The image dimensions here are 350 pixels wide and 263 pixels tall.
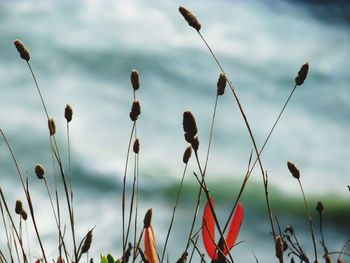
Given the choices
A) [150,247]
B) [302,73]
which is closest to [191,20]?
[302,73]

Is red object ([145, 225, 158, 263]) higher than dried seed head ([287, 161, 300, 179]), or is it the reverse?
dried seed head ([287, 161, 300, 179])

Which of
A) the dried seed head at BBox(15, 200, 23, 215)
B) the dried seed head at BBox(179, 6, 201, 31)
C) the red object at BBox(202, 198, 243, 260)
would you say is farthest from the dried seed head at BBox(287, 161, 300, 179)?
the dried seed head at BBox(15, 200, 23, 215)

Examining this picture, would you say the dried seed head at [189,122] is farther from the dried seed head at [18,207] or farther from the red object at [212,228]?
the dried seed head at [18,207]

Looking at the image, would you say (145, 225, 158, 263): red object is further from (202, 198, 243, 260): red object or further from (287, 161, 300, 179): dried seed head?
(287, 161, 300, 179): dried seed head

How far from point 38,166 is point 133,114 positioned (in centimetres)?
11

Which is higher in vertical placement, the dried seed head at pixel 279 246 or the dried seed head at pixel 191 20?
the dried seed head at pixel 191 20

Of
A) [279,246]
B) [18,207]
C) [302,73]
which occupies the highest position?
[302,73]

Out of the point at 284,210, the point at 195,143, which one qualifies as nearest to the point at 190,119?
the point at 195,143

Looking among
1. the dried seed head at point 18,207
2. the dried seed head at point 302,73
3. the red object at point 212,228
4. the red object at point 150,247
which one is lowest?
the dried seed head at point 18,207

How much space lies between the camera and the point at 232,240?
65 centimetres

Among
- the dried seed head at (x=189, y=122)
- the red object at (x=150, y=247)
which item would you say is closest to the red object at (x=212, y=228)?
the red object at (x=150, y=247)

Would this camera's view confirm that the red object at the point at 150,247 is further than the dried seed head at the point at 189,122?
Yes

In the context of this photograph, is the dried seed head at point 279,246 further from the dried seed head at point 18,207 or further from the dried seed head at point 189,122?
the dried seed head at point 18,207

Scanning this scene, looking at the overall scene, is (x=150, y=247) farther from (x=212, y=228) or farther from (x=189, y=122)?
(x=189, y=122)
